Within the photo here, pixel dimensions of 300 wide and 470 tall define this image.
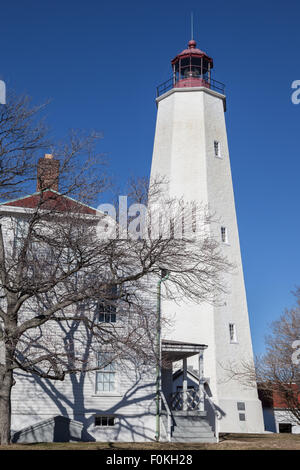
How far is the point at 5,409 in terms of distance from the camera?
48.2ft

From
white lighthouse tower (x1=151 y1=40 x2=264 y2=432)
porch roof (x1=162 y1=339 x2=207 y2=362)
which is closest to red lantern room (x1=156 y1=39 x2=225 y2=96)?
white lighthouse tower (x1=151 y1=40 x2=264 y2=432)

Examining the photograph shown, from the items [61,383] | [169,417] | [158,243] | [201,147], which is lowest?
[169,417]

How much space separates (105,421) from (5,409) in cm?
525

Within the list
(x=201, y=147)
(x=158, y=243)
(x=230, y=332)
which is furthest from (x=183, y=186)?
(x=158, y=243)

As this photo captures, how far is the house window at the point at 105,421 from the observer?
62.2ft

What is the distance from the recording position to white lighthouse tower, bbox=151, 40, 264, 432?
2534cm

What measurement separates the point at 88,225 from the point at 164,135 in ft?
50.9

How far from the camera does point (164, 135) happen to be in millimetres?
30266

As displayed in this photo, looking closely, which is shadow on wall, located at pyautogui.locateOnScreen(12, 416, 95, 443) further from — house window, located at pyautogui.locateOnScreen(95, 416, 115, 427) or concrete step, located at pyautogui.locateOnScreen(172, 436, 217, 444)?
concrete step, located at pyautogui.locateOnScreen(172, 436, 217, 444)

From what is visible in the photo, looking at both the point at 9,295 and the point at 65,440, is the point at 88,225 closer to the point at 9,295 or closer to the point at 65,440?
the point at 9,295

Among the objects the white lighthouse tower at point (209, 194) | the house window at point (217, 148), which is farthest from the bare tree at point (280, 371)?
the house window at point (217, 148)

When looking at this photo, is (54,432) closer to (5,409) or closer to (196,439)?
(5,409)

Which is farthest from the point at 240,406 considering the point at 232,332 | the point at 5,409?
the point at 5,409
